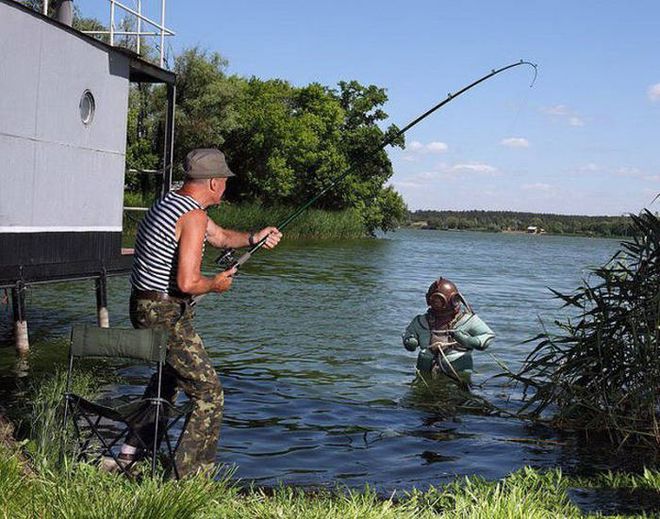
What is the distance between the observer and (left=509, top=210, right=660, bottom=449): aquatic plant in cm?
928

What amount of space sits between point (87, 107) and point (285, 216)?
40.6m

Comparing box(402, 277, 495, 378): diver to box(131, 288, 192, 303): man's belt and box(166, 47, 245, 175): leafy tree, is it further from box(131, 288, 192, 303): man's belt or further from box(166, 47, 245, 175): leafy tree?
box(166, 47, 245, 175): leafy tree

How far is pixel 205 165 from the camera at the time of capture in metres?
6.81

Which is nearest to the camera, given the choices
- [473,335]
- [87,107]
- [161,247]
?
[161,247]

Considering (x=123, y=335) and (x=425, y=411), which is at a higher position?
(x=123, y=335)

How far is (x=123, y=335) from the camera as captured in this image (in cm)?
628

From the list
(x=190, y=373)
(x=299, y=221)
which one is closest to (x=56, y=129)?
(x=190, y=373)

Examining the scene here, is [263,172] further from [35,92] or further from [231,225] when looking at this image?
[35,92]

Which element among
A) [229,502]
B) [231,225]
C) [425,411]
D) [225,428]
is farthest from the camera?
[231,225]

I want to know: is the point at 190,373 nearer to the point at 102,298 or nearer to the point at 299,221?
the point at 102,298

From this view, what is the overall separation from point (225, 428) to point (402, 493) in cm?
306

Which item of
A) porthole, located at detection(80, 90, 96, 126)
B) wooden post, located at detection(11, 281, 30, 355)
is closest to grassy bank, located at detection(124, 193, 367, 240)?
porthole, located at detection(80, 90, 96, 126)

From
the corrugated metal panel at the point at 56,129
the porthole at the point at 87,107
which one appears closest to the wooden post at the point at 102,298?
the corrugated metal panel at the point at 56,129

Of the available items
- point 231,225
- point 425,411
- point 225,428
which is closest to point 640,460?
point 425,411
